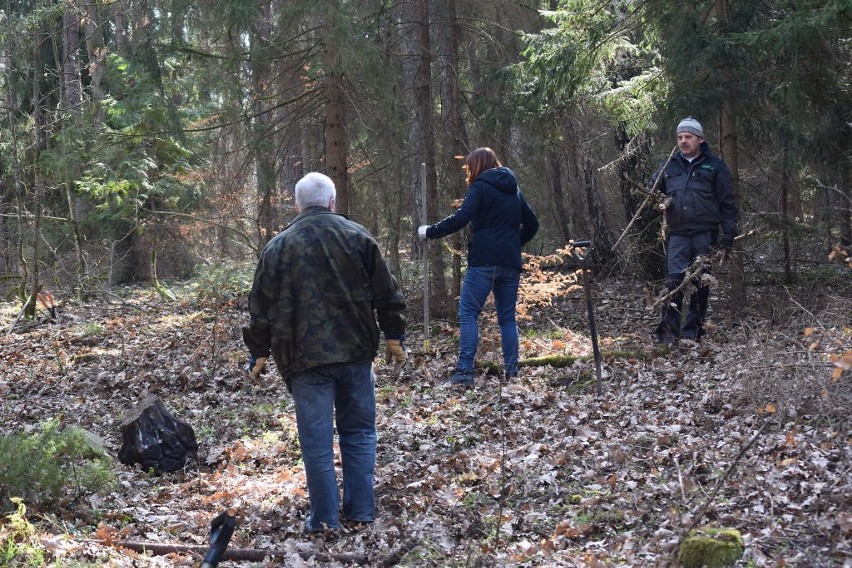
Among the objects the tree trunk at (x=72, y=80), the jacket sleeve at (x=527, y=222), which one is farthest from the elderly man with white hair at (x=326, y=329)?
the tree trunk at (x=72, y=80)

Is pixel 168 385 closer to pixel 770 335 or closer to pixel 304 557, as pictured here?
pixel 304 557

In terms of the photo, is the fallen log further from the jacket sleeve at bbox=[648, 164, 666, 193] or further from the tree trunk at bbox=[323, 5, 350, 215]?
the tree trunk at bbox=[323, 5, 350, 215]

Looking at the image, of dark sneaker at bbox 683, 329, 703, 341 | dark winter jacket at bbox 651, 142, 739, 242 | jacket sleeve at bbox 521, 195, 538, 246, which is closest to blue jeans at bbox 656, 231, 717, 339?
dark sneaker at bbox 683, 329, 703, 341

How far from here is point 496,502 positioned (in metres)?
5.73

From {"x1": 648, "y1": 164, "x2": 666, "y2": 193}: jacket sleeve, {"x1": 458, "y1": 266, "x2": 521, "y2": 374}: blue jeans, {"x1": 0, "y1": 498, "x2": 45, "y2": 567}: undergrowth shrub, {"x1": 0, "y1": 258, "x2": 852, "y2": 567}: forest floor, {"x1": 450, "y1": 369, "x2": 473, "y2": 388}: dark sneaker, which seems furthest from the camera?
{"x1": 648, "y1": 164, "x2": 666, "y2": 193}: jacket sleeve

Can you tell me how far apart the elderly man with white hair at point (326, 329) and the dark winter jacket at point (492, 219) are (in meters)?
2.91

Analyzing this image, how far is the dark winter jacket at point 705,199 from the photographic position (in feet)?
29.2

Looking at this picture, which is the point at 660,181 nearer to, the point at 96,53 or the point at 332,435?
the point at 332,435

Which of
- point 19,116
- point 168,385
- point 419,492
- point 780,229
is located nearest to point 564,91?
point 780,229

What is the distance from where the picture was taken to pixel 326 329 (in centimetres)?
546

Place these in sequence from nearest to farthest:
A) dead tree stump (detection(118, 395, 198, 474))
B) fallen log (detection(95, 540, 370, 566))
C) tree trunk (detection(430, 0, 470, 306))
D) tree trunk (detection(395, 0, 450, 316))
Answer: fallen log (detection(95, 540, 370, 566))
dead tree stump (detection(118, 395, 198, 474))
tree trunk (detection(395, 0, 450, 316))
tree trunk (detection(430, 0, 470, 306))

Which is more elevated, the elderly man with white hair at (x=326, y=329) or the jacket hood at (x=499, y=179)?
the jacket hood at (x=499, y=179)

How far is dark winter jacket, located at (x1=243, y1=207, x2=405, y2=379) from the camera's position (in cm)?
547

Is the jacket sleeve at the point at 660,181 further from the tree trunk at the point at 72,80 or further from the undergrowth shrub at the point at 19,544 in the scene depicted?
the tree trunk at the point at 72,80
